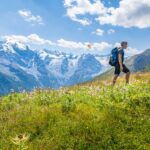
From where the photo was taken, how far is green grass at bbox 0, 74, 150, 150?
9.61 meters

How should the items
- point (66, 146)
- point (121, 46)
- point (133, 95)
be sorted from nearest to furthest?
point (66, 146) < point (133, 95) < point (121, 46)

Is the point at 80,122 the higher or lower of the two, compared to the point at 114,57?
lower

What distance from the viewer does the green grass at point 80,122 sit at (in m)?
9.61

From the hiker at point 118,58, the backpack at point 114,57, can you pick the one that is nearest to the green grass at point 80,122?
the hiker at point 118,58

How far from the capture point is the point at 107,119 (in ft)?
35.8

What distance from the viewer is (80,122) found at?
10.8 m

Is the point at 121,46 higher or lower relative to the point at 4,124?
higher

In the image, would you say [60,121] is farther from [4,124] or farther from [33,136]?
[4,124]

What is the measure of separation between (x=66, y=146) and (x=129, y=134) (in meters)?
1.85

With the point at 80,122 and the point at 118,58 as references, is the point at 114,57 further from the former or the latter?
the point at 80,122

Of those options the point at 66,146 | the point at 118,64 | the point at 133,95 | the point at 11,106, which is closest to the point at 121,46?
the point at 118,64

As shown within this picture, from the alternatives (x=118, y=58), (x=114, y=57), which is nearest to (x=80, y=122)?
(x=118, y=58)

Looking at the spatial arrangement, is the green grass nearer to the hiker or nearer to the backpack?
the hiker

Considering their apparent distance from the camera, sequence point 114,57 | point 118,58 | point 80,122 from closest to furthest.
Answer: point 80,122 → point 118,58 → point 114,57
